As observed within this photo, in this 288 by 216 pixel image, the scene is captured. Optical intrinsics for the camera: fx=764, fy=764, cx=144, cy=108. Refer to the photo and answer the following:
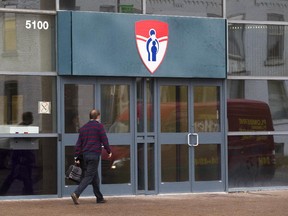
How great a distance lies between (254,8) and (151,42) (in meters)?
2.67

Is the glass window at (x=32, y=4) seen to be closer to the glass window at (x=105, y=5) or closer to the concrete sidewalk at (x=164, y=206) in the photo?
the glass window at (x=105, y=5)

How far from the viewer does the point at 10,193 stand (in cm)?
1498

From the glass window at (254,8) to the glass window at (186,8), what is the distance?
11.2 inches

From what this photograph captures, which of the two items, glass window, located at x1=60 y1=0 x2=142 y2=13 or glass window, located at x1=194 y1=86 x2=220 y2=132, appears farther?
glass window, located at x1=194 y1=86 x2=220 y2=132

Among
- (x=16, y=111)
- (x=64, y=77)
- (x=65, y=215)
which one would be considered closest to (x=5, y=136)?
(x=16, y=111)

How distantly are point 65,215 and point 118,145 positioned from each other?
10.5 feet

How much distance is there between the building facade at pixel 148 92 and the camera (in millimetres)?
15172

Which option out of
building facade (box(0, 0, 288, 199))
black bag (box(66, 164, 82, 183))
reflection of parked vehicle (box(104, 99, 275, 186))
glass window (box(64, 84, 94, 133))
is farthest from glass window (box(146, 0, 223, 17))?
black bag (box(66, 164, 82, 183))

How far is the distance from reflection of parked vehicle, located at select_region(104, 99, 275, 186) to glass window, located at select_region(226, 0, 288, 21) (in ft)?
6.17

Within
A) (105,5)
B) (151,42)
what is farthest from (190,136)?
(105,5)

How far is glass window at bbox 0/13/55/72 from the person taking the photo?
49.5 feet

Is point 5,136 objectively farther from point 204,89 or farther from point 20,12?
point 204,89

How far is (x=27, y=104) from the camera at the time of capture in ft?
49.8

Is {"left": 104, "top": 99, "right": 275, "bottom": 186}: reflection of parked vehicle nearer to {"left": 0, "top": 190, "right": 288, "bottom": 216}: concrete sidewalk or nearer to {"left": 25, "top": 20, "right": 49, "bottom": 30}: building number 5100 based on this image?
{"left": 0, "top": 190, "right": 288, "bottom": 216}: concrete sidewalk
